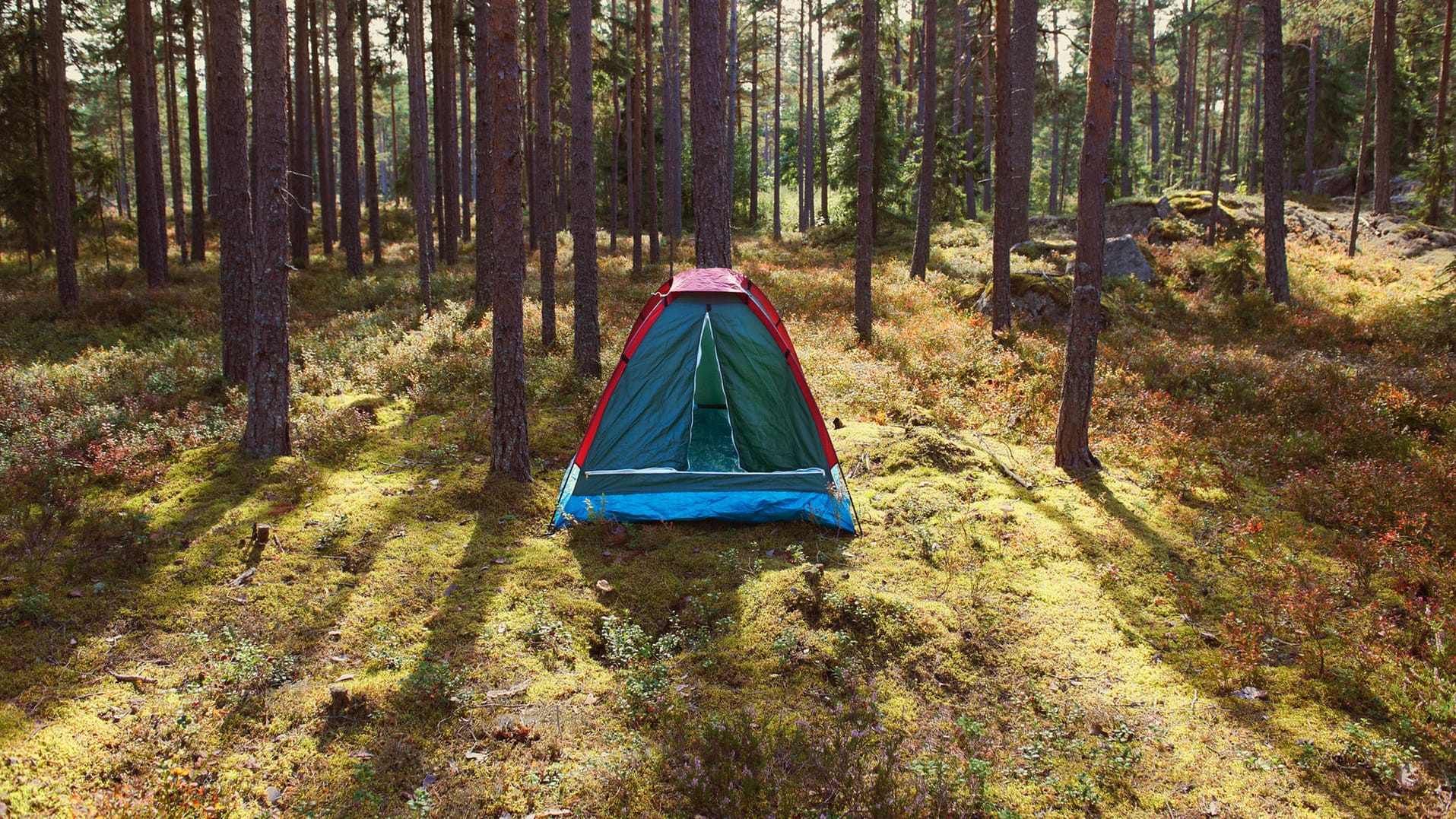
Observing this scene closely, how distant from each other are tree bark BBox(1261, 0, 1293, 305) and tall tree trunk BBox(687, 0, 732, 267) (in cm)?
1335

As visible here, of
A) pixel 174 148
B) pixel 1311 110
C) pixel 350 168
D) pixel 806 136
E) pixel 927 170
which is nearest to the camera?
pixel 927 170

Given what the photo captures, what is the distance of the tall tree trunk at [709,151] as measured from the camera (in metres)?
10.4

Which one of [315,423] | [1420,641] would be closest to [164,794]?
[315,423]

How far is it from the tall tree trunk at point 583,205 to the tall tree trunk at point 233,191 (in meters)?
4.41

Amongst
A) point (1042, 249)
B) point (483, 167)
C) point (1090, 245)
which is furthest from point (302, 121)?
point (1090, 245)

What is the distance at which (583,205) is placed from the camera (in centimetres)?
1235

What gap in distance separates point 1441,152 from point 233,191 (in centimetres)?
3232

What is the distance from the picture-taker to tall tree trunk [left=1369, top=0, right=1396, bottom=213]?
69.8 ft

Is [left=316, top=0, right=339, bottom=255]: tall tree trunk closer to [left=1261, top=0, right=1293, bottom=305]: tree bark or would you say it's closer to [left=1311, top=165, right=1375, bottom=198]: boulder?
[left=1261, top=0, right=1293, bottom=305]: tree bark

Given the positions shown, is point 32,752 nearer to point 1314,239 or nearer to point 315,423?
point 315,423

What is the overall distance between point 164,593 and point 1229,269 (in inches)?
805

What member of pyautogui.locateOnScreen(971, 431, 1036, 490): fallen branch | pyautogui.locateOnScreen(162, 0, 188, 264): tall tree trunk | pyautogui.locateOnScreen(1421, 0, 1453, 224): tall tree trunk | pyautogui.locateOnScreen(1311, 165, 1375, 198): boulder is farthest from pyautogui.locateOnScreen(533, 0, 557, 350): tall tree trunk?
pyautogui.locateOnScreen(1311, 165, 1375, 198): boulder

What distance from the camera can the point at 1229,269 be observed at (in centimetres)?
1720

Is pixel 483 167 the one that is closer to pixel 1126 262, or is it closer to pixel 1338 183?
pixel 1126 262
